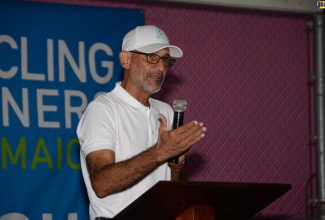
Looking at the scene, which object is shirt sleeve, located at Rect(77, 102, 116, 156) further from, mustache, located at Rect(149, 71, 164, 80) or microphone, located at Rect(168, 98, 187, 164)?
microphone, located at Rect(168, 98, 187, 164)

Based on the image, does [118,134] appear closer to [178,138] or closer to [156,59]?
[156,59]

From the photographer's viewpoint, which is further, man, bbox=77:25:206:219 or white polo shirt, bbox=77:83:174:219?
white polo shirt, bbox=77:83:174:219

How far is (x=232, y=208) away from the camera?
2.63 meters

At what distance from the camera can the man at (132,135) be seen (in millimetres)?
2666

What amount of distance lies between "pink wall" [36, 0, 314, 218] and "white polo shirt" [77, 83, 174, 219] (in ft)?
6.91

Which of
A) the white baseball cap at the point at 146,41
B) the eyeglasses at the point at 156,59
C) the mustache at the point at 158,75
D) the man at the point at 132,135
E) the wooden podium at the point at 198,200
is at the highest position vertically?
the white baseball cap at the point at 146,41

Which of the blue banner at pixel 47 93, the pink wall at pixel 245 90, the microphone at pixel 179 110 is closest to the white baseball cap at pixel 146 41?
the microphone at pixel 179 110

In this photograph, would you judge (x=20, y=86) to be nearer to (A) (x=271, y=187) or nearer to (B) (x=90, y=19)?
Result: (B) (x=90, y=19)

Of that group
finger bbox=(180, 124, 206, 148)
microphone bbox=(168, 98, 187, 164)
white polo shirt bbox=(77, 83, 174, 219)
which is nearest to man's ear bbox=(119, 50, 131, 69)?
white polo shirt bbox=(77, 83, 174, 219)

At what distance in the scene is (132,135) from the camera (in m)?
3.15

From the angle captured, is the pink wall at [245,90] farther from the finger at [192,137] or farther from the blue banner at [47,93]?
the finger at [192,137]

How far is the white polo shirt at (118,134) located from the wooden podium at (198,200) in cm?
50

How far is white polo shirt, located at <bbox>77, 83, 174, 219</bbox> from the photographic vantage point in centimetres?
296

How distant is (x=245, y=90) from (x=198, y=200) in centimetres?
340
